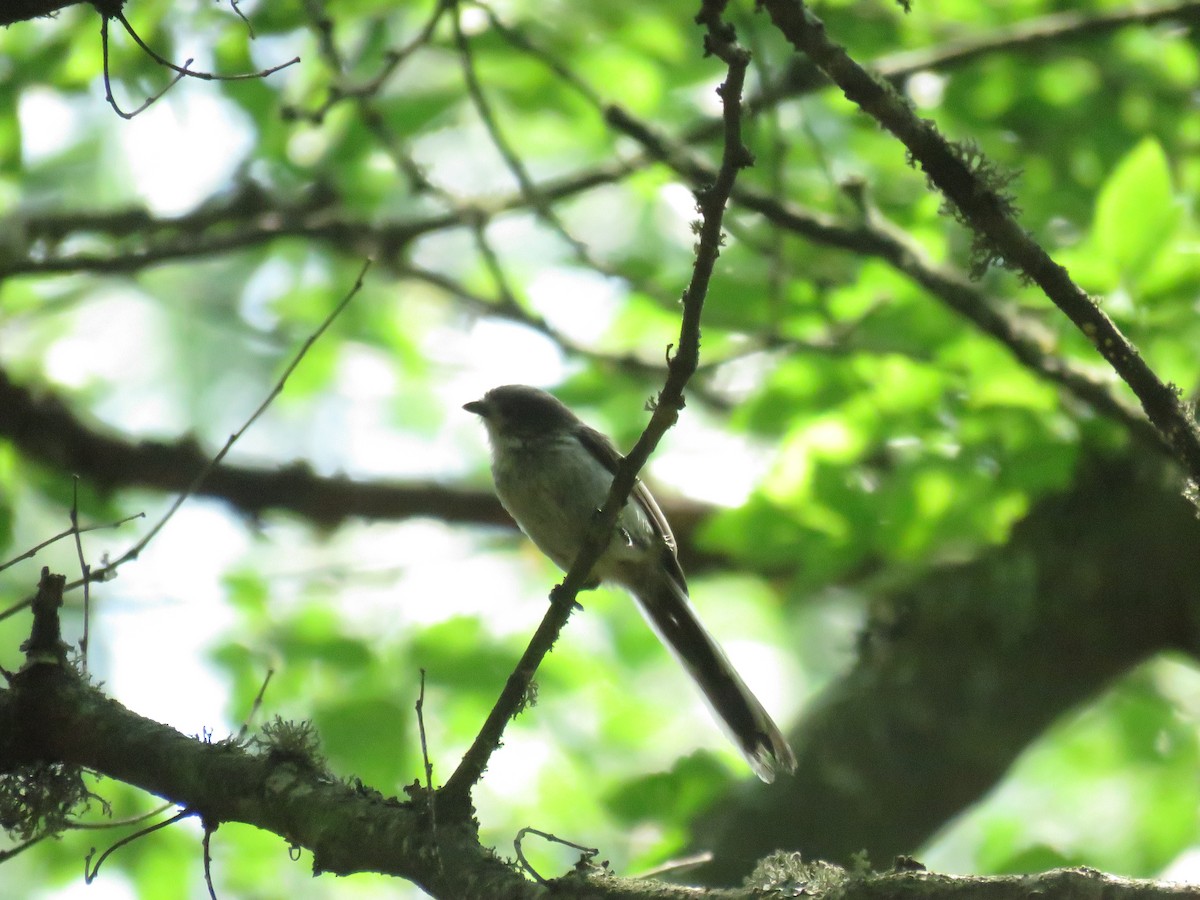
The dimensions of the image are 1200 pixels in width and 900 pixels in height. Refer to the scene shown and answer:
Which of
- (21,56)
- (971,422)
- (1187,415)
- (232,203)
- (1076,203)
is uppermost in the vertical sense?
(232,203)

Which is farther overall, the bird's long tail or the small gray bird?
the small gray bird

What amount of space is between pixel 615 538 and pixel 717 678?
2.40 feet

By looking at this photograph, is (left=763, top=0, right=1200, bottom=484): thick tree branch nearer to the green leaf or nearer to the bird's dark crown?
the green leaf

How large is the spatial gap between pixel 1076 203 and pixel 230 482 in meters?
4.41

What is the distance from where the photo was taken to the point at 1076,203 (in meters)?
5.30

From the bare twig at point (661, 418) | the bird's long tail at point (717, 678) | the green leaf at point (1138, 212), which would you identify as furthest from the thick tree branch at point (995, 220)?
the bird's long tail at point (717, 678)

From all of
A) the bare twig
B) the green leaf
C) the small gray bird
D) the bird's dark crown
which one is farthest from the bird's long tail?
the green leaf

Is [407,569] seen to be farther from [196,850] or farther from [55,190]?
[55,190]

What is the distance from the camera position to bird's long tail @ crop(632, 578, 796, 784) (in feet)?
15.0

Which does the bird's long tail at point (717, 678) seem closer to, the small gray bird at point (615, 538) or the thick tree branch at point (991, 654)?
the small gray bird at point (615, 538)

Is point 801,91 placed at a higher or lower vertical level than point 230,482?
higher

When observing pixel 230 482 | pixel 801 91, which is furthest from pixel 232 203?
pixel 801 91

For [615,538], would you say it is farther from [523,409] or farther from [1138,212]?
[1138,212]

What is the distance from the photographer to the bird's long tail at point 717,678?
457 cm
